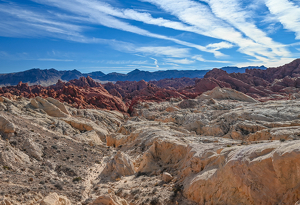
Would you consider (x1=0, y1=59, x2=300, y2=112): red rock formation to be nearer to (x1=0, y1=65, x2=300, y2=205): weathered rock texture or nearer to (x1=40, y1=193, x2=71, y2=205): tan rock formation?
(x1=0, y1=65, x2=300, y2=205): weathered rock texture

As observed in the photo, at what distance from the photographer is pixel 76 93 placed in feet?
279

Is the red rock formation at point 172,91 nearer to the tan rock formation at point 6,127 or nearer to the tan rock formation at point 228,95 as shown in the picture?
the tan rock formation at point 228,95

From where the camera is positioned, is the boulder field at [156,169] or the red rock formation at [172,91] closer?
the boulder field at [156,169]

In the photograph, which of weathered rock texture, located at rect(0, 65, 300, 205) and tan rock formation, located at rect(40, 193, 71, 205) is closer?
weathered rock texture, located at rect(0, 65, 300, 205)

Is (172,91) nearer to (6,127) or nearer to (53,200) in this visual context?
(6,127)

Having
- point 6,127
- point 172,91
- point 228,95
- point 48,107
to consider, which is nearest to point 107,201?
point 6,127

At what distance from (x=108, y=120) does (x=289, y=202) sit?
186ft

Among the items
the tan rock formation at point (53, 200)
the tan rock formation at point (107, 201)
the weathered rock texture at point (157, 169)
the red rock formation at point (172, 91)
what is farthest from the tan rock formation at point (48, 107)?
the tan rock formation at point (107, 201)

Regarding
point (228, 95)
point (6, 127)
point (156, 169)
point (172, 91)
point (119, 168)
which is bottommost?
point (119, 168)

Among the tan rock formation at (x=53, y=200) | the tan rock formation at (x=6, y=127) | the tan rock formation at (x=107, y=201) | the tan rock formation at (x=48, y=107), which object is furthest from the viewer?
the tan rock formation at (x=48, y=107)

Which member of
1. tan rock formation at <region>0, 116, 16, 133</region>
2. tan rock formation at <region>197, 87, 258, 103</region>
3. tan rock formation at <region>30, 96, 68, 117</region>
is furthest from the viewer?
tan rock formation at <region>197, 87, 258, 103</region>

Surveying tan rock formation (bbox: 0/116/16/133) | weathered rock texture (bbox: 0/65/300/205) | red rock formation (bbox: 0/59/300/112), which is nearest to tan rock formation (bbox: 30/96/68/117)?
weathered rock texture (bbox: 0/65/300/205)

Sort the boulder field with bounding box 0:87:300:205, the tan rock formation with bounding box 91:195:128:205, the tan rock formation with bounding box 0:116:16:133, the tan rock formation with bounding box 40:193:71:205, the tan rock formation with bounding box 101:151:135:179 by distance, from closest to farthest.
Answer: the boulder field with bounding box 0:87:300:205 < the tan rock formation with bounding box 40:193:71:205 < the tan rock formation with bounding box 91:195:128:205 < the tan rock formation with bounding box 101:151:135:179 < the tan rock formation with bounding box 0:116:16:133

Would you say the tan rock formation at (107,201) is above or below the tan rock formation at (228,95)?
below
